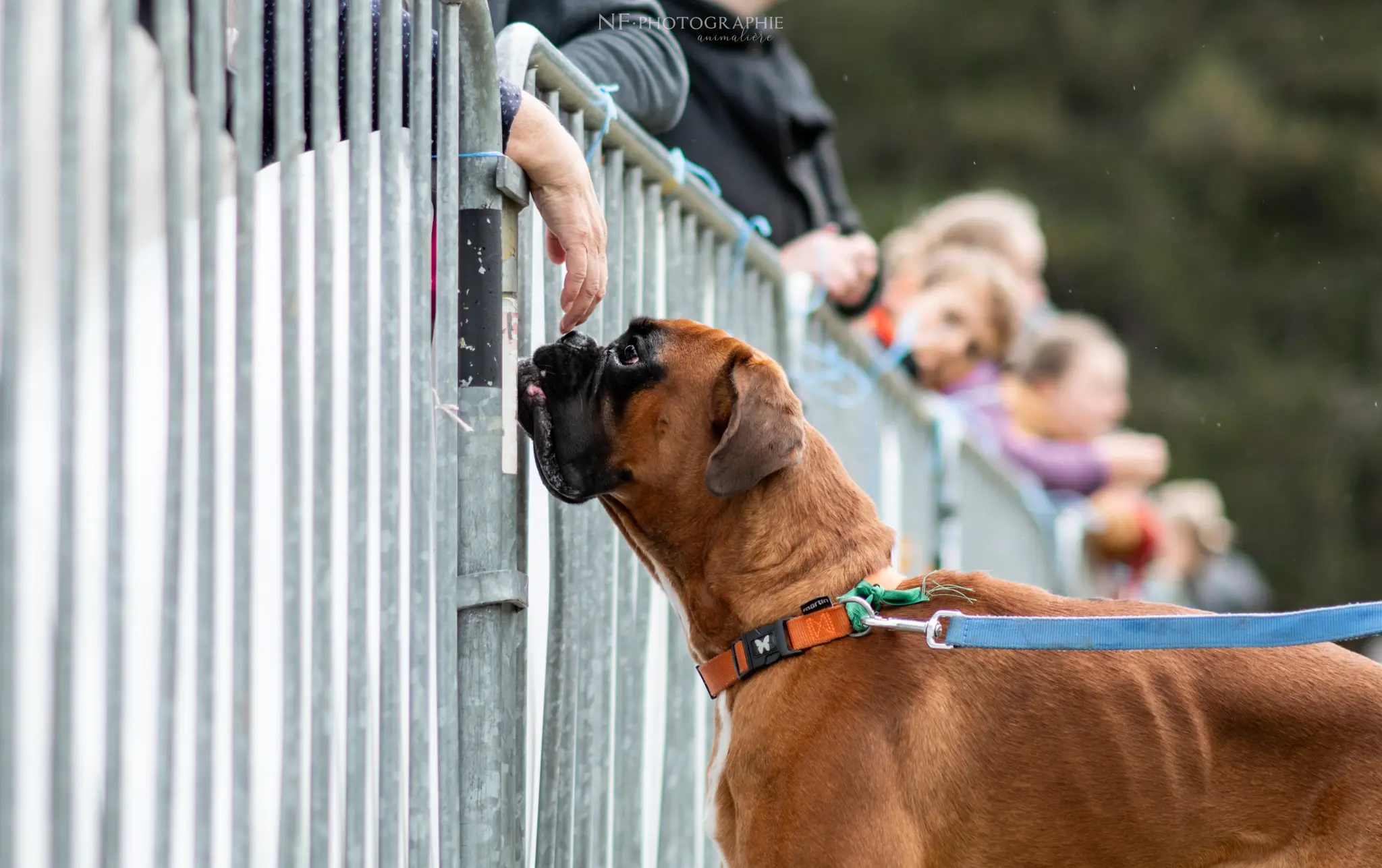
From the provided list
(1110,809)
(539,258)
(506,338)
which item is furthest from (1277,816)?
(539,258)

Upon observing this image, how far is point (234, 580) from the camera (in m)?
2.30

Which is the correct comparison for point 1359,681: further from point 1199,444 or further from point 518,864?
point 1199,444

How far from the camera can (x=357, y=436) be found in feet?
8.68

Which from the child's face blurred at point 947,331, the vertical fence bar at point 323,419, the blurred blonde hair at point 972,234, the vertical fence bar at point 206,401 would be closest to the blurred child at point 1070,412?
the blurred blonde hair at point 972,234

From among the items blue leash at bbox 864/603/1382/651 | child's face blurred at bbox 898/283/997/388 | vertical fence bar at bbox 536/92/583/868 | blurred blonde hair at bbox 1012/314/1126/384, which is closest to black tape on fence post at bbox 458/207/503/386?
vertical fence bar at bbox 536/92/583/868

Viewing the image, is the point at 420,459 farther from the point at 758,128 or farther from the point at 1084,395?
the point at 1084,395

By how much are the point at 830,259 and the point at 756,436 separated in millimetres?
3015

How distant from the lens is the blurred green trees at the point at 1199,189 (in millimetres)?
33500

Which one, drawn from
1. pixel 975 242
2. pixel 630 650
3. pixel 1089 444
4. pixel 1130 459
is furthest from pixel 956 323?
A: pixel 630 650

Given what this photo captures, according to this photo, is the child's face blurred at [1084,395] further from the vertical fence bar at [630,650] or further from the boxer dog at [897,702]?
the boxer dog at [897,702]

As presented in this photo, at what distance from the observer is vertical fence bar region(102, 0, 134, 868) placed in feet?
6.66

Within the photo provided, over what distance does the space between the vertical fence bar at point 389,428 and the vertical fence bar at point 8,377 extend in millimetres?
857

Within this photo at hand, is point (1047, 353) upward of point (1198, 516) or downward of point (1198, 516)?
upward

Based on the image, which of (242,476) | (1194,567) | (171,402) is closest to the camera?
(171,402)
